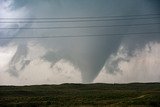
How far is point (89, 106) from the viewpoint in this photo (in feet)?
309

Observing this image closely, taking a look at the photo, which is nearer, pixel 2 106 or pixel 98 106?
pixel 98 106

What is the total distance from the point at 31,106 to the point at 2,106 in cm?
1078

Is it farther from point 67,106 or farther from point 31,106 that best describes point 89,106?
point 31,106

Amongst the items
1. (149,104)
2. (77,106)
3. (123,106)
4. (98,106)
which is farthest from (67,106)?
(149,104)

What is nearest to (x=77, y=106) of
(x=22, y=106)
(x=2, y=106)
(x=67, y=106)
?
(x=67, y=106)

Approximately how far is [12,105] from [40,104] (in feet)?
34.7

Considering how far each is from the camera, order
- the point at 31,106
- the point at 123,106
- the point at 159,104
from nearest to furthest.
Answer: the point at 123,106 → the point at 159,104 → the point at 31,106

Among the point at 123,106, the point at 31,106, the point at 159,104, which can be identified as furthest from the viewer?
the point at 31,106

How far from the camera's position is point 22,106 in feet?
345

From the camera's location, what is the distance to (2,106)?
107 metres

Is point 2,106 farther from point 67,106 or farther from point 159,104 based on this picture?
point 159,104

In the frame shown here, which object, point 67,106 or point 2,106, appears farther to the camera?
point 2,106

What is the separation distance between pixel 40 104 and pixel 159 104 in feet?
124

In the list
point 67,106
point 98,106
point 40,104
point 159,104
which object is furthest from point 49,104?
point 159,104
